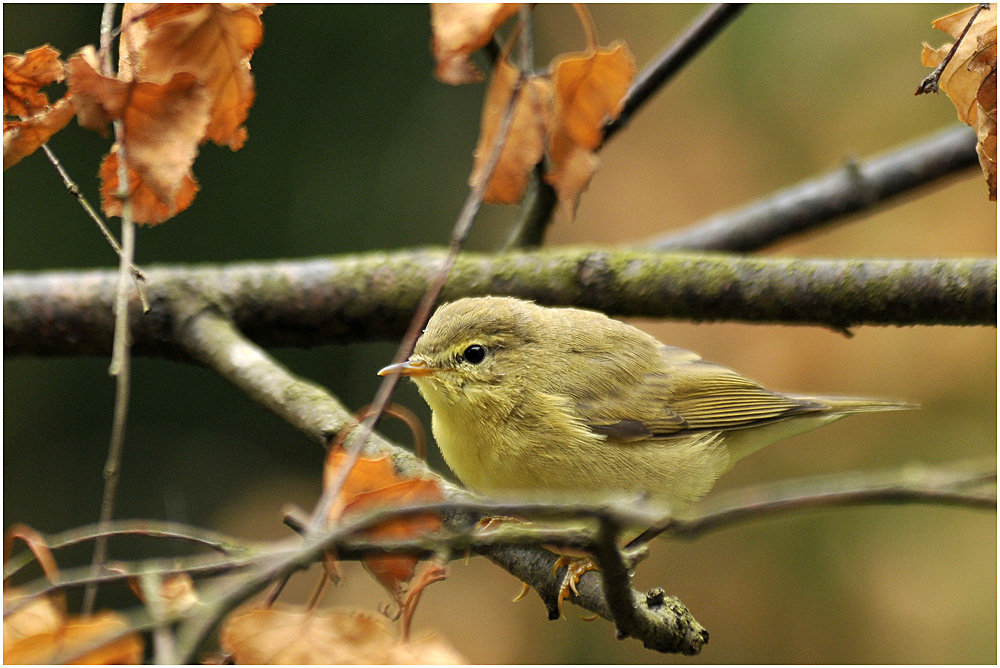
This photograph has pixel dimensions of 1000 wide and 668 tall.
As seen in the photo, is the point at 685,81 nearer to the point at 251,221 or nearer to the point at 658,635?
the point at 251,221

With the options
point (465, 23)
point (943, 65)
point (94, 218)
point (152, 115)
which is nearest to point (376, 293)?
point (465, 23)

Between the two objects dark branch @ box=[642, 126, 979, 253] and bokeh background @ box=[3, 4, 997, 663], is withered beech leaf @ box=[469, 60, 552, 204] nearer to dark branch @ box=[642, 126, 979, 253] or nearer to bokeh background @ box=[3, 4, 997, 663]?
dark branch @ box=[642, 126, 979, 253]

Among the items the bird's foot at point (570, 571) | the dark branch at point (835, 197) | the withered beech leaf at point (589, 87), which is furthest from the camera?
the dark branch at point (835, 197)

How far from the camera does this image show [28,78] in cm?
189

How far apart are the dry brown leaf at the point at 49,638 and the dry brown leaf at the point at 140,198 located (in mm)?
847

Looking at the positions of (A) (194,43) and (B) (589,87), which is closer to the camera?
(A) (194,43)

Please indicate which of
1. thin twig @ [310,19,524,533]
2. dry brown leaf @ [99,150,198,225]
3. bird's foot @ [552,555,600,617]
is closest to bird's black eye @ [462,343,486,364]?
thin twig @ [310,19,524,533]

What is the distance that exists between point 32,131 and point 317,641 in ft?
4.21

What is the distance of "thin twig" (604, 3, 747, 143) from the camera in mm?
3275

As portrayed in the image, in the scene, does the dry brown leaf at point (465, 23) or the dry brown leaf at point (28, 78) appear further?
the dry brown leaf at point (465, 23)

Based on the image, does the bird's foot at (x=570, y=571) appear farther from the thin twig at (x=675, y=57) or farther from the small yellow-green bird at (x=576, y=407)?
the thin twig at (x=675, y=57)

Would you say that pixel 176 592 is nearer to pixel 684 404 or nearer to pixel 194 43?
pixel 194 43

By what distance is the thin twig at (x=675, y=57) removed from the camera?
3.28m

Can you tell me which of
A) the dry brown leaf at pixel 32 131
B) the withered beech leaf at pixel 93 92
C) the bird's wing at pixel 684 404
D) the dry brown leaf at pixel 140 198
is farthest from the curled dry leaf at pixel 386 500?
the bird's wing at pixel 684 404
